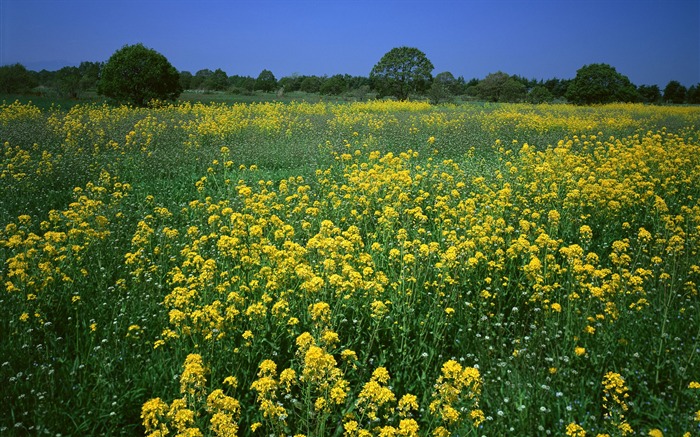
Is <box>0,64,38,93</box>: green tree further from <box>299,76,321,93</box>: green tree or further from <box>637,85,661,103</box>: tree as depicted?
<box>637,85,661,103</box>: tree

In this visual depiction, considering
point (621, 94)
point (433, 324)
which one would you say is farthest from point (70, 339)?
point (621, 94)

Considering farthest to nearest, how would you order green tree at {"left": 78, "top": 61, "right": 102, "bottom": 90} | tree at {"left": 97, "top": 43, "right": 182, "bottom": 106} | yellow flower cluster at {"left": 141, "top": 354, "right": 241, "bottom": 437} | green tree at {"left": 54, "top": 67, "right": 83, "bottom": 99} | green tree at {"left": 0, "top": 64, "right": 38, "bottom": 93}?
green tree at {"left": 78, "top": 61, "right": 102, "bottom": 90} < green tree at {"left": 0, "top": 64, "right": 38, "bottom": 93} < green tree at {"left": 54, "top": 67, "right": 83, "bottom": 99} < tree at {"left": 97, "top": 43, "right": 182, "bottom": 106} < yellow flower cluster at {"left": 141, "top": 354, "right": 241, "bottom": 437}

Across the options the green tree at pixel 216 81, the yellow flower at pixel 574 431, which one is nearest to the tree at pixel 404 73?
the green tree at pixel 216 81

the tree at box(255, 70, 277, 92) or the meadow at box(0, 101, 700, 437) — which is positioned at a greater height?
the tree at box(255, 70, 277, 92)

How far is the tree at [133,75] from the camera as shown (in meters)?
28.6

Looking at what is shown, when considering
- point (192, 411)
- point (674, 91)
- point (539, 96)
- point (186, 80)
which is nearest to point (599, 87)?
point (539, 96)

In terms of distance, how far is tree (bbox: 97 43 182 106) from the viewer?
28.6m

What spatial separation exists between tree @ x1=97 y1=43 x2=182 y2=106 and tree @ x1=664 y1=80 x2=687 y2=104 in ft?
215

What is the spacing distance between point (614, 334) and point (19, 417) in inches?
186

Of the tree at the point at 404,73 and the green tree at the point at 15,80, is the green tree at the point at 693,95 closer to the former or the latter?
the tree at the point at 404,73

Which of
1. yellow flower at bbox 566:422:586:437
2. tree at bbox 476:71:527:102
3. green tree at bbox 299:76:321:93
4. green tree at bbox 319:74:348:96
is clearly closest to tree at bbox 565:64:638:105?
tree at bbox 476:71:527:102

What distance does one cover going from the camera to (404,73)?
1908 inches

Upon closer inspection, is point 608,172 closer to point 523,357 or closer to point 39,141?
point 523,357

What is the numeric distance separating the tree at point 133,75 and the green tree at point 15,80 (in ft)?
31.3
